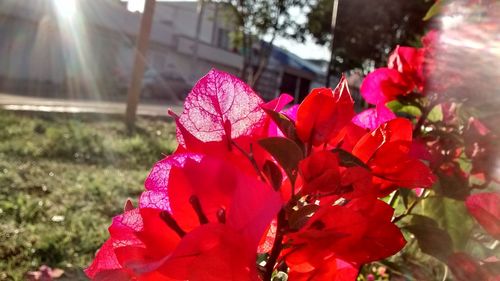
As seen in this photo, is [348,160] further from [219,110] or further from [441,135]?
[441,135]

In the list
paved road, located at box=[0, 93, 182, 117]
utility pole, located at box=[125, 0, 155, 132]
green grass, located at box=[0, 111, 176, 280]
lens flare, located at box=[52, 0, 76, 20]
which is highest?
lens flare, located at box=[52, 0, 76, 20]

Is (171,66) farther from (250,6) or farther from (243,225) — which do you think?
(243,225)

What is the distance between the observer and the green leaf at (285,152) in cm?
43

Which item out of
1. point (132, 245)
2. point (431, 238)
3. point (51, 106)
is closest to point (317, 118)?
point (132, 245)

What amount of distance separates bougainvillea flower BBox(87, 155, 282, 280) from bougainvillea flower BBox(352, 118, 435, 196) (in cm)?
14

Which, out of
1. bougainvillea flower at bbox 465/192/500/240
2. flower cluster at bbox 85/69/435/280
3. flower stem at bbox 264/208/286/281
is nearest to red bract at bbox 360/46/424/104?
bougainvillea flower at bbox 465/192/500/240

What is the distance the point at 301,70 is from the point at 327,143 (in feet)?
103

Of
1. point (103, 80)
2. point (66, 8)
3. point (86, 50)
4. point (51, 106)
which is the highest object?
point (66, 8)

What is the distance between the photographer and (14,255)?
2.12 metres

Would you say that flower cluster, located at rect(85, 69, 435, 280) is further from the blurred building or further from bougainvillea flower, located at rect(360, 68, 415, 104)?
the blurred building

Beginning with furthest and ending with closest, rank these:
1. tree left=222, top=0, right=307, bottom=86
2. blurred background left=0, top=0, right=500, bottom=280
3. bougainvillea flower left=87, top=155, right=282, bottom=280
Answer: tree left=222, top=0, right=307, bottom=86
blurred background left=0, top=0, right=500, bottom=280
bougainvillea flower left=87, top=155, right=282, bottom=280

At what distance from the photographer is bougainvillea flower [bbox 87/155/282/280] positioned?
36cm

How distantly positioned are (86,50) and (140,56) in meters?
14.4

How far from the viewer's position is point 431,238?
91 cm
